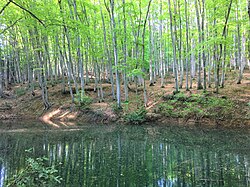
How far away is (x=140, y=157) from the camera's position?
7441 millimetres

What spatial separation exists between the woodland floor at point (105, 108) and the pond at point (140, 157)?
7.58 ft

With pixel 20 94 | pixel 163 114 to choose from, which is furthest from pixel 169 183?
pixel 20 94

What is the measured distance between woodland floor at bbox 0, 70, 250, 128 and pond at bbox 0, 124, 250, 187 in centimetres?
231

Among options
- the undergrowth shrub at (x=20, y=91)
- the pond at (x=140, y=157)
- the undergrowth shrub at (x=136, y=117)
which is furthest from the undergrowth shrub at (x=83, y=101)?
the undergrowth shrub at (x=20, y=91)

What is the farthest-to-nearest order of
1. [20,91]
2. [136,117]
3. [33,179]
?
[20,91]
[136,117]
[33,179]

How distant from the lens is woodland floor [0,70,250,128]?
1359 cm

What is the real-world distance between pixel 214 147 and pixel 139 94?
39.7ft

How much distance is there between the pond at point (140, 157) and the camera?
5.38m

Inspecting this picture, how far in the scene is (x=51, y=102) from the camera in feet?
67.4

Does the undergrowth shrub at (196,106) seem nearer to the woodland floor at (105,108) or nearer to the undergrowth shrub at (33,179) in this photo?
the woodland floor at (105,108)

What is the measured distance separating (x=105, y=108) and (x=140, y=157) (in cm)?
1023

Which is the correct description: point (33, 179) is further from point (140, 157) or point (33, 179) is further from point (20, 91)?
point (20, 91)

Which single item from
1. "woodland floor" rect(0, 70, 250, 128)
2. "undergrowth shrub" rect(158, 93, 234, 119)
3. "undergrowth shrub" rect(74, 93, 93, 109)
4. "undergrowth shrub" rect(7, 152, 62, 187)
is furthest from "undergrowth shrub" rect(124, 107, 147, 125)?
"undergrowth shrub" rect(7, 152, 62, 187)

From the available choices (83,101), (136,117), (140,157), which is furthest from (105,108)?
(140,157)
